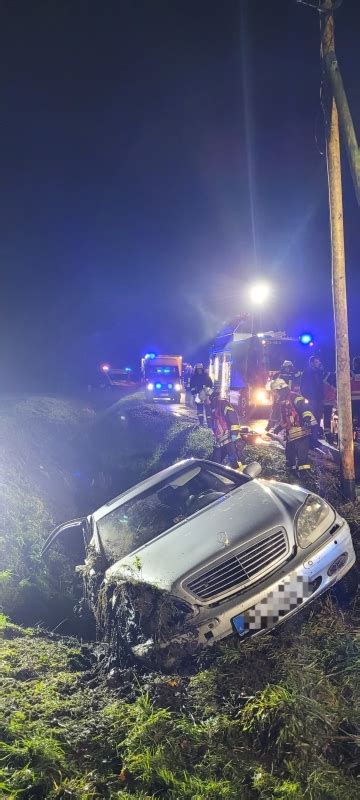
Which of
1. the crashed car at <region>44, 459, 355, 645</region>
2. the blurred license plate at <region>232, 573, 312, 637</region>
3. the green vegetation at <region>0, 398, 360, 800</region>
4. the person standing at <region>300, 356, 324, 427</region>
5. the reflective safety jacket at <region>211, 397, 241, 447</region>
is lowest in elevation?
the green vegetation at <region>0, 398, 360, 800</region>

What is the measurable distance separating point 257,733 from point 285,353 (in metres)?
12.1

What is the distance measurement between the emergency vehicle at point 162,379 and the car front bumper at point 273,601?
66.0 feet

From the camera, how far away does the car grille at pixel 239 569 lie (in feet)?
11.7

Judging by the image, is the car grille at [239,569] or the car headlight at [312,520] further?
the car headlight at [312,520]

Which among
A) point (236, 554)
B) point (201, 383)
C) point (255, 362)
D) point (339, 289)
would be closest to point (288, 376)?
point (255, 362)

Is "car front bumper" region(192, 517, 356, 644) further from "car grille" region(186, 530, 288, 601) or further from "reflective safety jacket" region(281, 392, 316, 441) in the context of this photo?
"reflective safety jacket" region(281, 392, 316, 441)

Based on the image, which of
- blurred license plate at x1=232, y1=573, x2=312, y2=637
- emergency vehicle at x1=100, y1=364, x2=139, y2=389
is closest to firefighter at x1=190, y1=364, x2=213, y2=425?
blurred license plate at x1=232, y1=573, x2=312, y2=637

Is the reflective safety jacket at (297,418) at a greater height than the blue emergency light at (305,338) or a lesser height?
lesser

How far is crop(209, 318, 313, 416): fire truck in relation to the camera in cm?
1323

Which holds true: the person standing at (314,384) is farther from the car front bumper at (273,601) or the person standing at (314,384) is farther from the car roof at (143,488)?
the car front bumper at (273,601)

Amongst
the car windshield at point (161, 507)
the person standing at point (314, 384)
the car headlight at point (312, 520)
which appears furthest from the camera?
the person standing at point (314, 384)

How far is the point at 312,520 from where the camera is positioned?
4039 mm

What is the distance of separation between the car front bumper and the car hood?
0.81 feet

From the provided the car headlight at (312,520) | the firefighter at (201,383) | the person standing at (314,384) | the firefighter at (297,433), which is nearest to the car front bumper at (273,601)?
the car headlight at (312,520)
